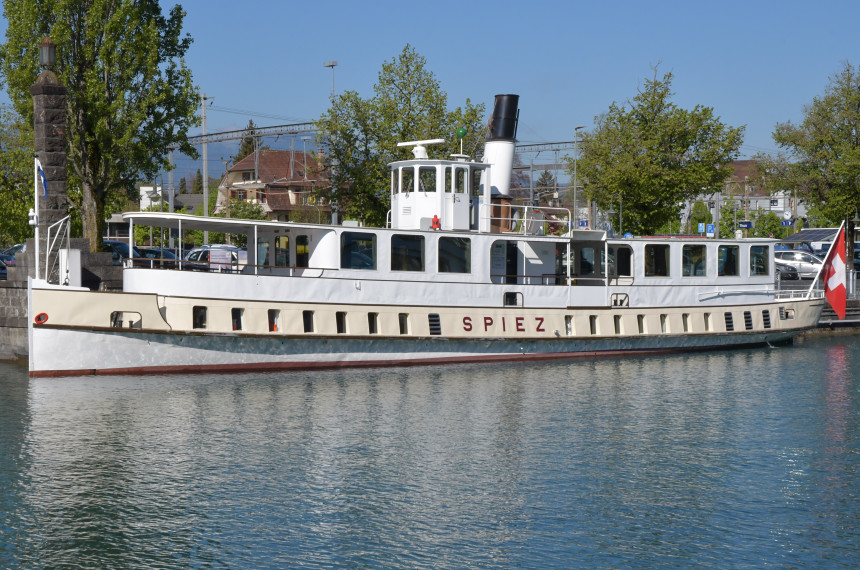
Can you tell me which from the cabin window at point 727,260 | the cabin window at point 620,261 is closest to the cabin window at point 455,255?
the cabin window at point 620,261

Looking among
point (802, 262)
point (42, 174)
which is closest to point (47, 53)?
point (42, 174)

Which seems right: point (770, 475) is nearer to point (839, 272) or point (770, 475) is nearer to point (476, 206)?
point (476, 206)

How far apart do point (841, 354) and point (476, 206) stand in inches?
575

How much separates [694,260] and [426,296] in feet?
33.3

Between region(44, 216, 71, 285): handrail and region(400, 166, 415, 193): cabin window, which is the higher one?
region(400, 166, 415, 193): cabin window

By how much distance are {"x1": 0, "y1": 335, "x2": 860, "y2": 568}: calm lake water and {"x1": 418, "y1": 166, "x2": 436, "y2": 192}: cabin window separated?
253 inches

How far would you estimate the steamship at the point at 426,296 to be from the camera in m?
26.6

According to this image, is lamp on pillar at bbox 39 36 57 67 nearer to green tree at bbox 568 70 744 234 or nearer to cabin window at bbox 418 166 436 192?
cabin window at bbox 418 166 436 192

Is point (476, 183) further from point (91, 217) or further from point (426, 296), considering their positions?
point (91, 217)

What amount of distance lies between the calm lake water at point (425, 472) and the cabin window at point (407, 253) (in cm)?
345

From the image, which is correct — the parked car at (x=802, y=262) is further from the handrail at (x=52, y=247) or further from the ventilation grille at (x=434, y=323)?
the handrail at (x=52, y=247)

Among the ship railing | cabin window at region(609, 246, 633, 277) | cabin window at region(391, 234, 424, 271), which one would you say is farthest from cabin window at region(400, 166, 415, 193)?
cabin window at region(609, 246, 633, 277)

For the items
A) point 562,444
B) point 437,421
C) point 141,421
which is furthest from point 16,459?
point 562,444

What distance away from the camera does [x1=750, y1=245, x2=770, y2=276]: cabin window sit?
34688 mm
